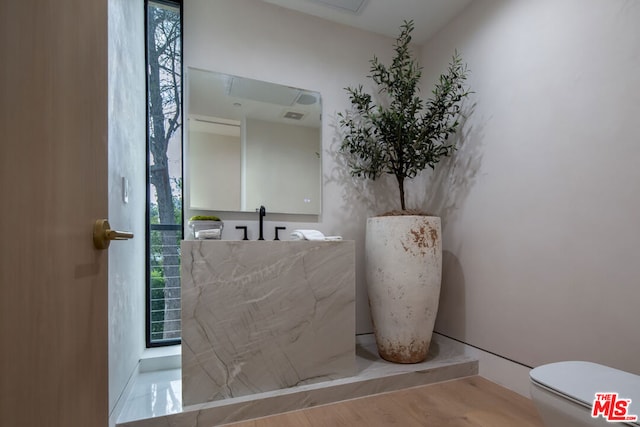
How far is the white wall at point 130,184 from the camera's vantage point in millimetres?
1404

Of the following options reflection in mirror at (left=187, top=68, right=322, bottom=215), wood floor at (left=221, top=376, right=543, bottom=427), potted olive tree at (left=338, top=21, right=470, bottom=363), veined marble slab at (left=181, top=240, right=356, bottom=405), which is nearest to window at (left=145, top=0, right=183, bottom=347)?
reflection in mirror at (left=187, top=68, right=322, bottom=215)

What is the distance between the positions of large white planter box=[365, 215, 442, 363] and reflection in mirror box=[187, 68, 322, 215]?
707mm

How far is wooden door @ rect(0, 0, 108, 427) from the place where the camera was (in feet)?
1.31

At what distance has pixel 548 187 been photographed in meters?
1.76

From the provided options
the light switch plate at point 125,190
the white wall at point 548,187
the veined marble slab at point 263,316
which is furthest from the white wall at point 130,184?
the white wall at point 548,187

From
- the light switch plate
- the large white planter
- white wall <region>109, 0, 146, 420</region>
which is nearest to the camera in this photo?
white wall <region>109, 0, 146, 420</region>

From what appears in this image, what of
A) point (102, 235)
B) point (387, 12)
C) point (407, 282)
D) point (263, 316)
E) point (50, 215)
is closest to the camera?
point (50, 215)

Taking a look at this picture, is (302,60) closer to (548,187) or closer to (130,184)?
(130,184)

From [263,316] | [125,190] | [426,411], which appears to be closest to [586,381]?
[426,411]

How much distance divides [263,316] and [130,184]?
1.09 meters

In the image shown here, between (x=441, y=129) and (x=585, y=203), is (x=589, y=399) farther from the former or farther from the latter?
(x=441, y=129)

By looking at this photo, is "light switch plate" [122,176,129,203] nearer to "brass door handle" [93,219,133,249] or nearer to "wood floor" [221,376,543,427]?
"brass door handle" [93,219,133,249]

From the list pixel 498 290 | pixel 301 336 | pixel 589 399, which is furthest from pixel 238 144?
pixel 589 399

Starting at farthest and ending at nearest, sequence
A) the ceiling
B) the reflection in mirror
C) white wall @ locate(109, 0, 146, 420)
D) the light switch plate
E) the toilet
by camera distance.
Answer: the ceiling, the reflection in mirror, the light switch plate, white wall @ locate(109, 0, 146, 420), the toilet
